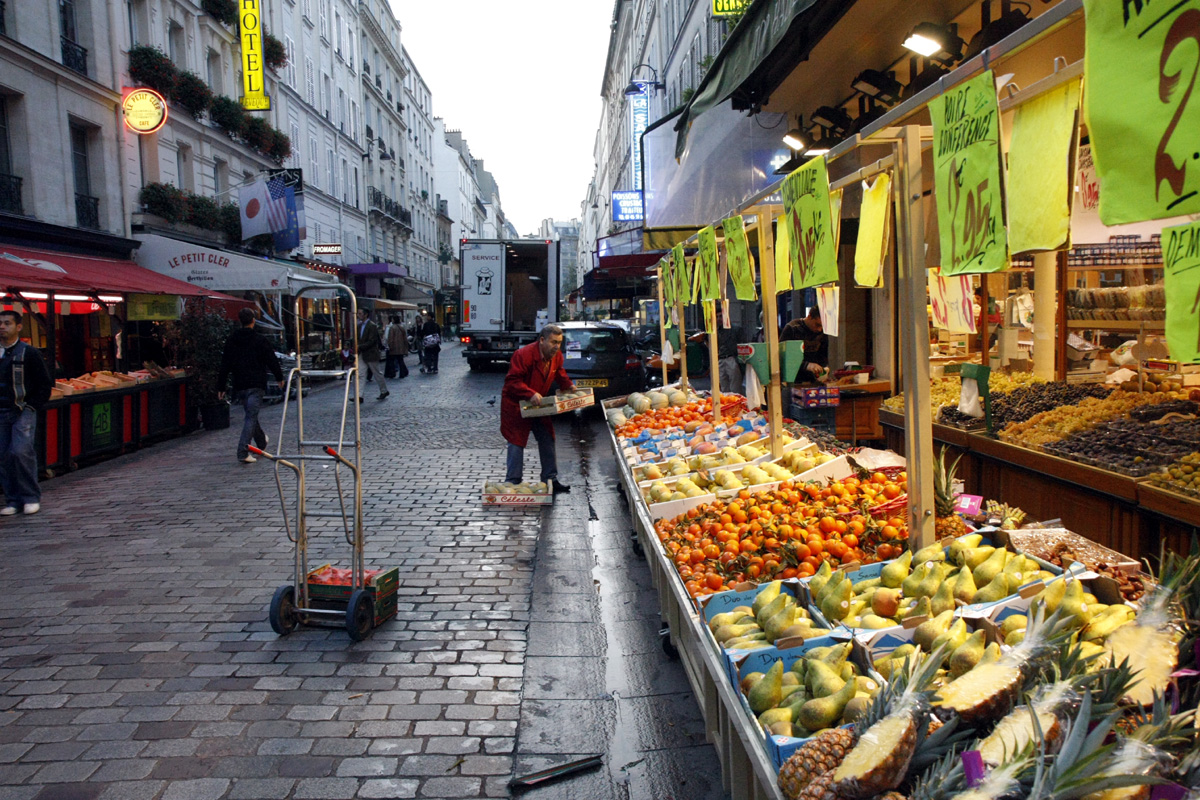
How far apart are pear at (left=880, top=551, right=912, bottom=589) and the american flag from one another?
2177 centimetres

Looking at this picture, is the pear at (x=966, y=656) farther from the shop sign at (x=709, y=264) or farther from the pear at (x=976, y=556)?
the shop sign at (x=709, y=264)

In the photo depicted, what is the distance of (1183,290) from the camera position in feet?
6.50

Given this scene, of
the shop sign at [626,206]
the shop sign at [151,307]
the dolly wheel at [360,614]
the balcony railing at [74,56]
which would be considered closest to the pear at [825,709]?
the dolly wheel at [360,614]

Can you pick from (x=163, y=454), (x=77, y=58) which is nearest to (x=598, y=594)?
(x=163, y=454)

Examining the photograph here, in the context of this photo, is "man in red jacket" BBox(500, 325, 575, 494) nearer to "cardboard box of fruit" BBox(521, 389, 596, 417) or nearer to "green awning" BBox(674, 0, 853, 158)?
"cardboard box of fruit" BBox(521, 389, 596, 417)

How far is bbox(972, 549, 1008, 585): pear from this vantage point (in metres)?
3.46

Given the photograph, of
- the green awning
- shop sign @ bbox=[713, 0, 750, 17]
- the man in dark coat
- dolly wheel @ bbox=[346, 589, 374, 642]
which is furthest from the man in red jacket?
shop sign @ bbox=[713, 0, 750, 17]

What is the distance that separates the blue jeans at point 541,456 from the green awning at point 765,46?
372 centimetres

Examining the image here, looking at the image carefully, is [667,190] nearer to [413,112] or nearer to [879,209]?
[879,209]

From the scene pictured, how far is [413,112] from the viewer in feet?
209

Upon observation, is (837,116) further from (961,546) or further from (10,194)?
(10,194)

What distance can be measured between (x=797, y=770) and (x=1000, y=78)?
2.62 m

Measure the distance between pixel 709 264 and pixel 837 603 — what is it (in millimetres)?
4365

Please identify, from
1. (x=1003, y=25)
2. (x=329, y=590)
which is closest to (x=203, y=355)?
(x=329, y=590)
